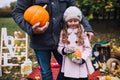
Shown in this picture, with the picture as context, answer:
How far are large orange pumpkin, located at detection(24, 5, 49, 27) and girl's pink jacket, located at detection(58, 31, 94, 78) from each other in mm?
412

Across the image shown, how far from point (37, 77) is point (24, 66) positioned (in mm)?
492

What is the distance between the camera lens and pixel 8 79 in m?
6.17

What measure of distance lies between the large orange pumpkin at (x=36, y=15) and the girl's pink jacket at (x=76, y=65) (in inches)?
16.2

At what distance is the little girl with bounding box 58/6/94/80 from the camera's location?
4.46 m

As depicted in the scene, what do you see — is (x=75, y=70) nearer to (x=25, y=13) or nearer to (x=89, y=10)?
(x=25, y=13)

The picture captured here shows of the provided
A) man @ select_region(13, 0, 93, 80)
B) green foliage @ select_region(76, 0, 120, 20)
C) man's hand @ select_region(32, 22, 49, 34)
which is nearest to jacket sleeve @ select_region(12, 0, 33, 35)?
man @ select_region(13, 0, 93, 80)

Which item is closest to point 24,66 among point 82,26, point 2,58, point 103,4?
point 2,58

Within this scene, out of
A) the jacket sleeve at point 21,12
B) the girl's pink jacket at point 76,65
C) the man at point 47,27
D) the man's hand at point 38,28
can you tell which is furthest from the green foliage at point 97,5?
the man's hand at point 38,28

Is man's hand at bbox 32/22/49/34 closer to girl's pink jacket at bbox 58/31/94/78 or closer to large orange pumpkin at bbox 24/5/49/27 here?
large orange pumpkin at bbox 24/5/49/27

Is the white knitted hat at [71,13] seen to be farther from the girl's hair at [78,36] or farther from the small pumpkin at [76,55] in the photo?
the small pumpkin at [76,55]

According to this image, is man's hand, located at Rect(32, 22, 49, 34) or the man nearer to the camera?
man's hand, located at Rect(32, 22, 49, 34)

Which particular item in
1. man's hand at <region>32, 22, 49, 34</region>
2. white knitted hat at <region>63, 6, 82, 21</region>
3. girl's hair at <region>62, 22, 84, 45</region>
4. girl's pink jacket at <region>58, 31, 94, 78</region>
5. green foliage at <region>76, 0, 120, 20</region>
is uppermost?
white knitted hat at <region>63, 6, 82, 21</region>

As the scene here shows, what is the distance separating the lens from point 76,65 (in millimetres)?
4574

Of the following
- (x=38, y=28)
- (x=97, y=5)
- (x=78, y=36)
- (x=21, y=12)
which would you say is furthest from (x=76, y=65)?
(x=97, y=5)
